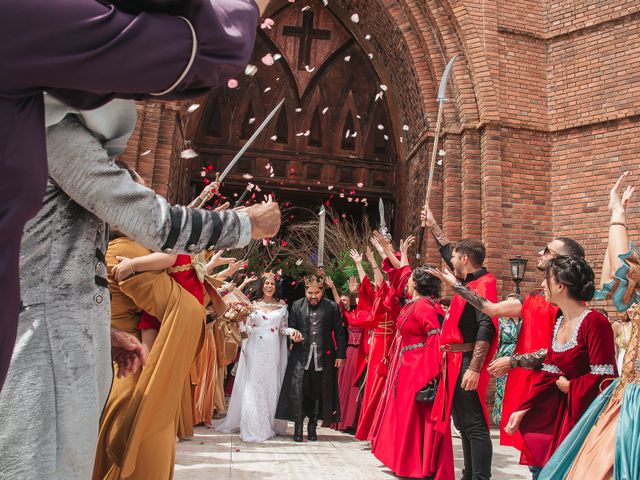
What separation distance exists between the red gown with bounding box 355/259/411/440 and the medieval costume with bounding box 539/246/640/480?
3.23 metres

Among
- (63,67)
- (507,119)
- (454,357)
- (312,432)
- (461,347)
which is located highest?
(507,119)

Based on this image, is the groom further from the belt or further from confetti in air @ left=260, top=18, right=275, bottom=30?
confetti in air @ left=260, top=18, right=275, bottom=30

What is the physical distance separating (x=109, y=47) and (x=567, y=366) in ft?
11.2

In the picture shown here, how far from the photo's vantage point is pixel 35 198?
0.99 m

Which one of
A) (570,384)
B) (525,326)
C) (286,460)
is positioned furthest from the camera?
(286,460)

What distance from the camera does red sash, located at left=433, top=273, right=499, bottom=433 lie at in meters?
4.95

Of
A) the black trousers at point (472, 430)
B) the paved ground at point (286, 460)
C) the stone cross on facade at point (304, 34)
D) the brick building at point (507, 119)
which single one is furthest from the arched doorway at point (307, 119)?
the black trousers at point (472, 430)

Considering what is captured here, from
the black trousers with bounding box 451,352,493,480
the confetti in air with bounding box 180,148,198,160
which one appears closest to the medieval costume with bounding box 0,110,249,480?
the black trousers with bounding box 451,352,493,480

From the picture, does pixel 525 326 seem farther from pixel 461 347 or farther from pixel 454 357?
pixel 454 357

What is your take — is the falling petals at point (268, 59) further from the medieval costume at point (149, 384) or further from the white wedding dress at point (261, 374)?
the medieval costume at point (149, 384)

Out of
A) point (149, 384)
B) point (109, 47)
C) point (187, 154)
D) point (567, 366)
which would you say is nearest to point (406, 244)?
point (567, 366)

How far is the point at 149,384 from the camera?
2.96m

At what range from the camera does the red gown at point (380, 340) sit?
22.0ft

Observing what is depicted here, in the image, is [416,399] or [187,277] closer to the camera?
[187,277]
